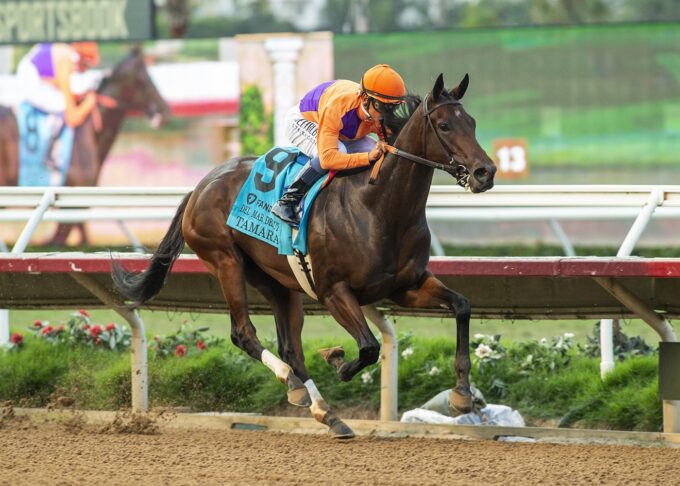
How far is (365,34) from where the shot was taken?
14297mm

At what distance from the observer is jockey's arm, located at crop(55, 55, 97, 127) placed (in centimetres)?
1490

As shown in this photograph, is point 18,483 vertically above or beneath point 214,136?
beneath

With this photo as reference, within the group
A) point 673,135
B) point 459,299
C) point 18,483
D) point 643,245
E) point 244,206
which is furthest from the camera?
point 673,135

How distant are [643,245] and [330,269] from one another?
293 inches

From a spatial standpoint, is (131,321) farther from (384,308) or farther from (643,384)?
(643,384)

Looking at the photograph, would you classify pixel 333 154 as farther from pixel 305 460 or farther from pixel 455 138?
pixel 305 460

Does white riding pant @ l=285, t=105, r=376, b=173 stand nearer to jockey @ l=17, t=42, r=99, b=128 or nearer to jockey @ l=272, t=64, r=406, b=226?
jockey @ l=272, t=64, r=406, b=226

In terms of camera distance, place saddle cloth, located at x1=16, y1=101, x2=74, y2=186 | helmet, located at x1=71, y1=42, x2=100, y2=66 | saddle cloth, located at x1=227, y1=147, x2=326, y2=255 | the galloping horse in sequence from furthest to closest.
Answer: helmet, located at x1=71, y1=42, x2=100, y2=66
saddle cloth, located at x1=16, y1=101, x2=74, y2=186
saddle cloth, located at x1=227, y1=147, x2=326, y2=255
the galloping horse

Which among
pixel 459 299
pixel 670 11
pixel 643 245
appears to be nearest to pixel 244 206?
pixel 459 299

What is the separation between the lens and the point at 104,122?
14.9m

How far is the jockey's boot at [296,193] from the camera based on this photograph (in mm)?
5355

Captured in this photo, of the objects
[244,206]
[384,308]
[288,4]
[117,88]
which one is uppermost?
[288,4]

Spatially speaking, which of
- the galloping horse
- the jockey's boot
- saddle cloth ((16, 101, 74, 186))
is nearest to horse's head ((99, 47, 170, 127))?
saddle cloth ((16, 101, 74, 186))

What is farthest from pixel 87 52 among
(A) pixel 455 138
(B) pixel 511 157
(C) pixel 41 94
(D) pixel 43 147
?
(A) pixel 455 138
